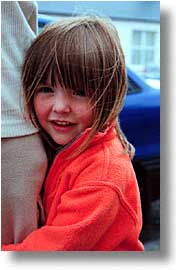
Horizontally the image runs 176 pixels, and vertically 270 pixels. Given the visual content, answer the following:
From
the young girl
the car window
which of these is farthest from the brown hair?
the car window

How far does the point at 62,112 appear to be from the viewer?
82 centimetres

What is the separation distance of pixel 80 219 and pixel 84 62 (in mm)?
276

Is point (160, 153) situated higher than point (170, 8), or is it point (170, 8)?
point (170, 8)

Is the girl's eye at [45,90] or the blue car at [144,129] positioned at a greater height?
the girl's eye at [45,90]

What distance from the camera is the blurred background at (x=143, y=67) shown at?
0.88m

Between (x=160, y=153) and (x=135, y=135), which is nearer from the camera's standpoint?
(x=160, y=153)

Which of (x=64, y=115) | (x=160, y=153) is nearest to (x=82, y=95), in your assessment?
(x=64, y=115)

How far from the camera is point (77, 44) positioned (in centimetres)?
78

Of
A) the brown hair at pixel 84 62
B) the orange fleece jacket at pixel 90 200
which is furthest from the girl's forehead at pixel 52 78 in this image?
the orange fleece jacket at pixel 90 200

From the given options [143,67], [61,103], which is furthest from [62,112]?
[143,67]

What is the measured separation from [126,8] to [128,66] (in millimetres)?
121

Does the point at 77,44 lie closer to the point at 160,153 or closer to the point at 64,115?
the point at 64,115

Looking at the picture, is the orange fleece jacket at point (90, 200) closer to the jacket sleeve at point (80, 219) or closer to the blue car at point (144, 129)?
the jacket sleeve at point (80, 219)

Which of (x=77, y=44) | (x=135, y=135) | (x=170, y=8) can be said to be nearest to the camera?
(x=77, y=44)
